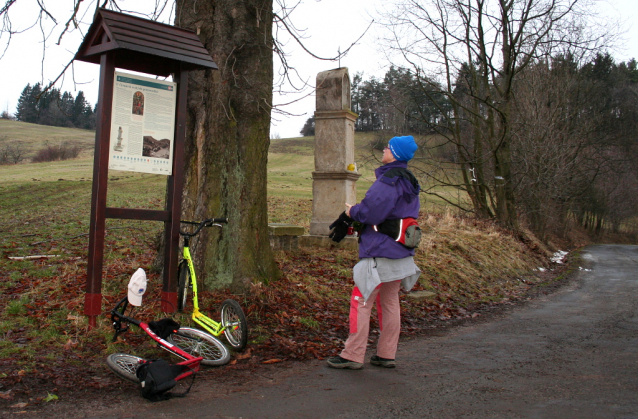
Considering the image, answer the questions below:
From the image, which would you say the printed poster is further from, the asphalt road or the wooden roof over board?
the asphalt road

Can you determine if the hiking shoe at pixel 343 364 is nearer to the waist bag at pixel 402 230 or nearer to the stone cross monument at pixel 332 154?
the waist bag at pixel 402 230

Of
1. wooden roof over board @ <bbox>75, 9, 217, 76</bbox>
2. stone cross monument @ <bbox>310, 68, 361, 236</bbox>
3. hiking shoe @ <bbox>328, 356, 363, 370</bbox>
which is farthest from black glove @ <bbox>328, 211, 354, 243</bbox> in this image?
stone cross monument @ <bbox>310, 68, 361, 236</bbox>

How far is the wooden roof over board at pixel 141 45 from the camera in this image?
5.03 metres

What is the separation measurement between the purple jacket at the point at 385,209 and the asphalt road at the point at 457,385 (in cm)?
112

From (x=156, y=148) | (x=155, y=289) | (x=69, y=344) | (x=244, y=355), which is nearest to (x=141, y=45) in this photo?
(x=156, y=148)

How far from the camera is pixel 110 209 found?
5.18m

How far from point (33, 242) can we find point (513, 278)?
1057 centimetres

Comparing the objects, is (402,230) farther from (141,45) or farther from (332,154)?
(332,154)

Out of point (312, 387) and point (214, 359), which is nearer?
point (312, 387)

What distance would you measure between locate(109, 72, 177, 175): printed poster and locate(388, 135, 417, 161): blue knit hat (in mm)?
2295

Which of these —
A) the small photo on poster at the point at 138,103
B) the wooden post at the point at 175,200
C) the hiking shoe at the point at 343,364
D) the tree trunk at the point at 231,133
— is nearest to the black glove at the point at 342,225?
the hiking shoe at the point at 343,364

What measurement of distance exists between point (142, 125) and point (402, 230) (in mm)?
2781

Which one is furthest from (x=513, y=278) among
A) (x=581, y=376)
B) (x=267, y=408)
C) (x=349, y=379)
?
(x=267, y=408)

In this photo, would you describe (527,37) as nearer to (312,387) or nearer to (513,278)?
(513,278)
